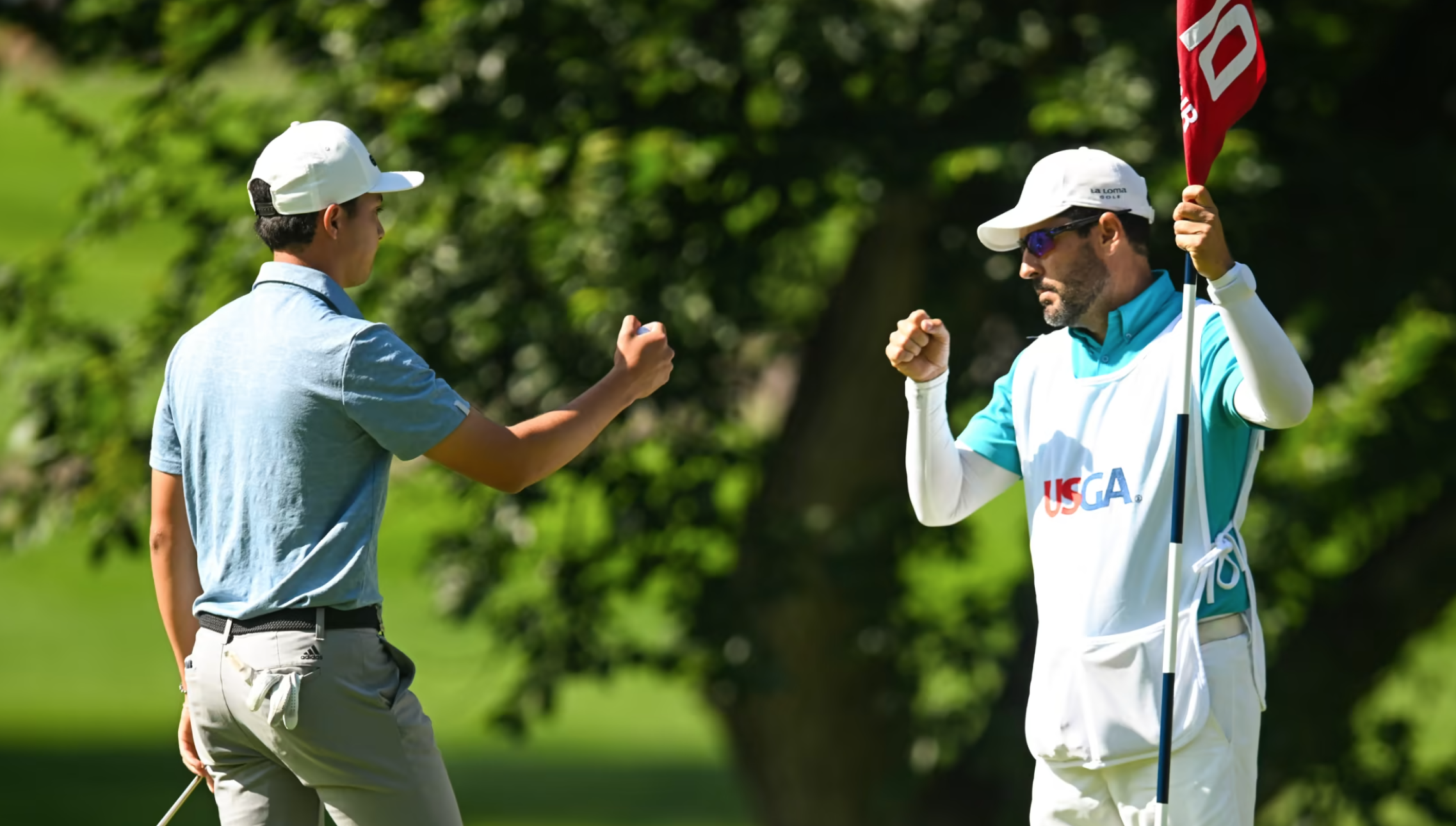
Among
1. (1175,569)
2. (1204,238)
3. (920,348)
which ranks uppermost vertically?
(1204,238)

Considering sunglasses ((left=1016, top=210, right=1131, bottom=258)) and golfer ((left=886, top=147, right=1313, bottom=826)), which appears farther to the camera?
sunglasses ((left=1016, top=210, right=1131, bottom=258))

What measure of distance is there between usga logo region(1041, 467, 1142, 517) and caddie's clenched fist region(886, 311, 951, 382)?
309mm

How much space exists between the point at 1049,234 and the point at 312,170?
4.36 feet

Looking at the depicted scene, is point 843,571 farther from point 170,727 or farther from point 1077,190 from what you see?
point 170,727

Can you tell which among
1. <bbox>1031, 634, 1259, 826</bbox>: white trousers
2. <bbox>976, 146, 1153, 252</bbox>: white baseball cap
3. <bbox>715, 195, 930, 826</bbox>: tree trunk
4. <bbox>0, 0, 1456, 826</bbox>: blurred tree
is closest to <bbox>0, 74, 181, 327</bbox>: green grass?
<bbox>0, 0, 1456, 826</bbox>: blurred tree

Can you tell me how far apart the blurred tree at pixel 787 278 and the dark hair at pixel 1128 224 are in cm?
285

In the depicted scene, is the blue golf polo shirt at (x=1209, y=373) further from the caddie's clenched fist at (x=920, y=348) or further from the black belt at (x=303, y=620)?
the black belt at (x=303, y=620)

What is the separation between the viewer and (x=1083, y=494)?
3430mm

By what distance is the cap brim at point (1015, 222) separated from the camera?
351 centimetres

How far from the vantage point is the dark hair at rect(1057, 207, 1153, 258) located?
138 inches

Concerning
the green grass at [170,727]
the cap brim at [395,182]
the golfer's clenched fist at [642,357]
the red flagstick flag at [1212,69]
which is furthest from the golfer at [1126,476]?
the green grass at [170,727]

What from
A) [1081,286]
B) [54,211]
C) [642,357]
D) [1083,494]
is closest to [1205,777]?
[1083,494]

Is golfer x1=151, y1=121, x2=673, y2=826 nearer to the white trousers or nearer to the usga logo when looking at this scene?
the usga logo

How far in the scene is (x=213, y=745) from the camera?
11.0ft
